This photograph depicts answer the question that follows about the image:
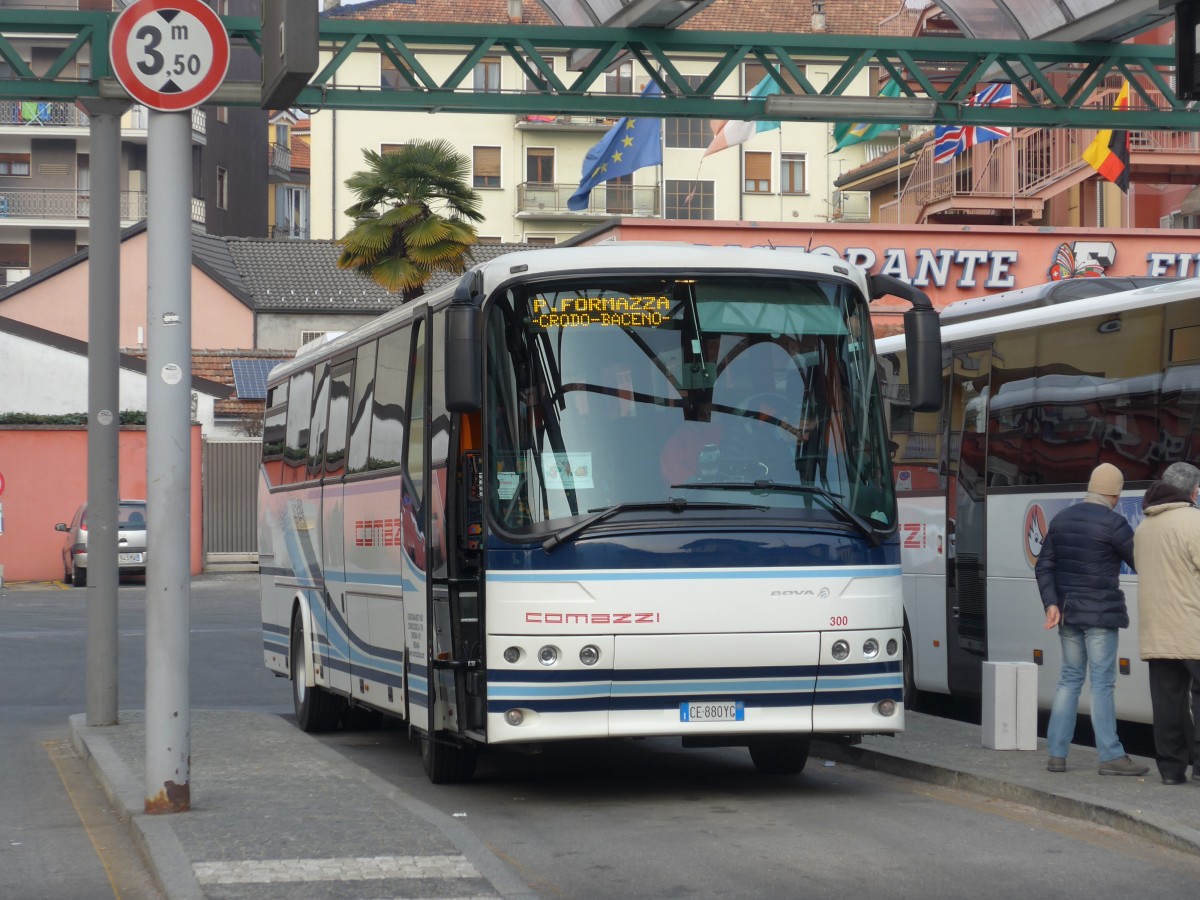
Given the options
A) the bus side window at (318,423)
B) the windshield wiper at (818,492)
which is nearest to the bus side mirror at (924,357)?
the windshield wiper at (818,492)

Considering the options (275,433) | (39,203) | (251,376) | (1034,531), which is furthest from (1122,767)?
(39,203)

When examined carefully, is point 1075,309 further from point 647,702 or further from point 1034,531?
point 647,702

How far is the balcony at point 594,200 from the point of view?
76.6m

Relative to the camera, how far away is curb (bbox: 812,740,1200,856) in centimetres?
910

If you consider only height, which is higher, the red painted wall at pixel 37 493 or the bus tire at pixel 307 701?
the red painted wall at pixel 37 493

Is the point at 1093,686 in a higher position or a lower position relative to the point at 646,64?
lower

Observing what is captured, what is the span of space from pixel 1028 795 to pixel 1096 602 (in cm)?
135

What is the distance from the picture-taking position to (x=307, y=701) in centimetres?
1530

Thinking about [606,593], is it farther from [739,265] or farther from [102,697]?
[102,697]

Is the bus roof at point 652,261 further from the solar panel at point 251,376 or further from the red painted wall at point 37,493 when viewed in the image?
the solar panel at point 251,376

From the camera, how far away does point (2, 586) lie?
3934 cm

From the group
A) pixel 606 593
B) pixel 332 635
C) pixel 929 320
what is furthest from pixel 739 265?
pixel 332 635

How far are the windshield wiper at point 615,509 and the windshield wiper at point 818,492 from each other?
108 mm

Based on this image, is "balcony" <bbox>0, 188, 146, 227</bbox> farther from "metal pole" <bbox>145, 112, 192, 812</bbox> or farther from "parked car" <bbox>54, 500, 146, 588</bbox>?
"metal pole" <bbox>145, 112, 192, 812</bbox>
